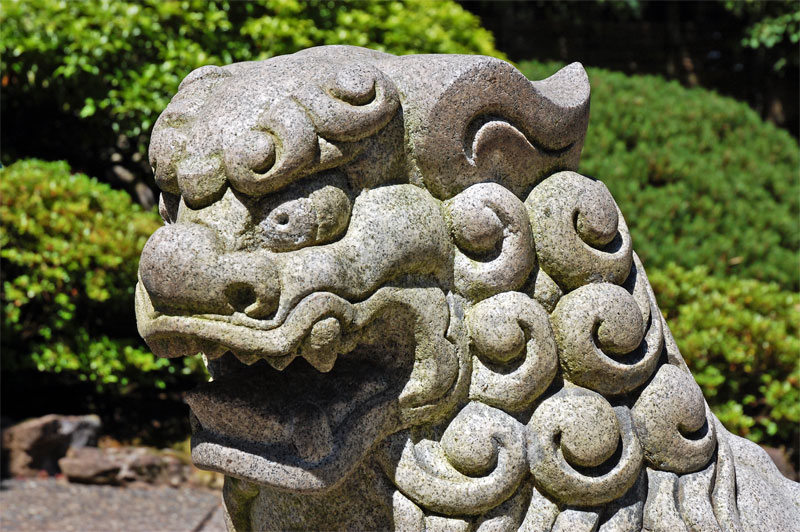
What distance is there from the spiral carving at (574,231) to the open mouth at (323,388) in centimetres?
31

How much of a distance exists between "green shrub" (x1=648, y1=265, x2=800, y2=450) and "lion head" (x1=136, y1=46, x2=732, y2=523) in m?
2.38

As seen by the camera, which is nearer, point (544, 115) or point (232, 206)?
point (232, 206)

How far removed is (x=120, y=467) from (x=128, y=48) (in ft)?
7.87

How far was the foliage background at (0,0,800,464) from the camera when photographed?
4.38 m

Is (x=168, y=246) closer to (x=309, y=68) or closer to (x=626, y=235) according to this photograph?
(x=309, y=68)

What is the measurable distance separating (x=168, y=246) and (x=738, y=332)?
141 inches

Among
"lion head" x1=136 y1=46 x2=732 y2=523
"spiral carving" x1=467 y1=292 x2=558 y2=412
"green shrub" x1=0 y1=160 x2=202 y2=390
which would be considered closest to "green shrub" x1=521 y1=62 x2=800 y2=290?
"green shrub" x1=0 y1=160 x2=202 y2=390

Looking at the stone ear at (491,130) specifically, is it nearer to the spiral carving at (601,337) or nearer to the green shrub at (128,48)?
the spiral carving at (601,337)

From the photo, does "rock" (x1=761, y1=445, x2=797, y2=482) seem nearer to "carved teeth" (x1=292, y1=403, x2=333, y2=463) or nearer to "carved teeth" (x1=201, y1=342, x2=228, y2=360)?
"carved teeth" (x1=292, y1=403, x2=333, y2=463)

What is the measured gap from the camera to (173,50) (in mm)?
4828

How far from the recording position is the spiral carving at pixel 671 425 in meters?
2.08

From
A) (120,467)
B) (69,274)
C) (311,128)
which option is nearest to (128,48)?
(69,274)

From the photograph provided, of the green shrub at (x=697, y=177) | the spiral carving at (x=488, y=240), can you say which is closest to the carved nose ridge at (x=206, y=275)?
the spiral carving at (x=488, y=240)

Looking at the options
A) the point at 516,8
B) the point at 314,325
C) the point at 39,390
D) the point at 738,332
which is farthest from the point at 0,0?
the point at 516,8
